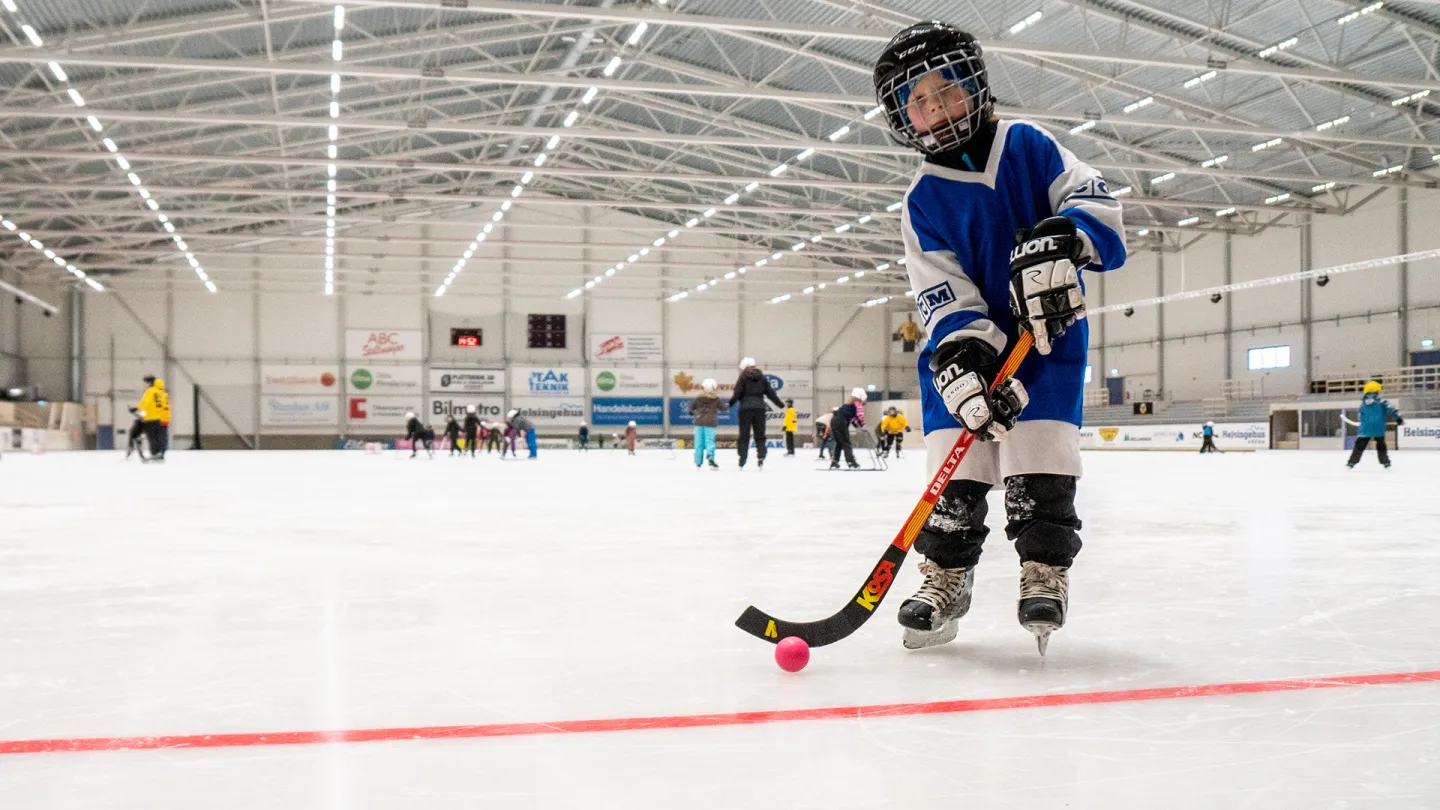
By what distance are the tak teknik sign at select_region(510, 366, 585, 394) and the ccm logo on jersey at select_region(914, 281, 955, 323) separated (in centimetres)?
3750

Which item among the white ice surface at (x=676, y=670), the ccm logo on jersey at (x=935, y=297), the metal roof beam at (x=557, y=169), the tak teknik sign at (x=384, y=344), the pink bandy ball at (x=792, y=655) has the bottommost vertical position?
the white ice surface at (x=676, y=670)

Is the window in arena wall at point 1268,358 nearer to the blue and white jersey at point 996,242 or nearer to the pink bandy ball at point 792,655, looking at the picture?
the blue and white jersey at point 996,242

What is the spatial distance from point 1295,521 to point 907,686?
4.68 meters

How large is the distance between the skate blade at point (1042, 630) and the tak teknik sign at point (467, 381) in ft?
124

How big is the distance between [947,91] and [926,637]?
1.24m

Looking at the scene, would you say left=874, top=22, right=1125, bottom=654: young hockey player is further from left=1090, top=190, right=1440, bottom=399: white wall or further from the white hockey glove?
left=1090, top=190, right=1440, bottom=399: white wall

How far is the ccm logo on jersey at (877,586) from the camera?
2.31 meters

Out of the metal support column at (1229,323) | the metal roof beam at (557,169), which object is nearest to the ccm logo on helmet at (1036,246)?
the metal roof beam at (557,169)

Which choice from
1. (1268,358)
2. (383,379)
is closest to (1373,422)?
(1268,358)

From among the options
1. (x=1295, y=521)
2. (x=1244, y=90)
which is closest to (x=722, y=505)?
(x=1295, y=521)

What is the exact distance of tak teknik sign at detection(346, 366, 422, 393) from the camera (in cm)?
3803

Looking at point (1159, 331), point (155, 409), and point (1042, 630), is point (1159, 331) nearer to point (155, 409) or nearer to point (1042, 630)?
point (155, 409)

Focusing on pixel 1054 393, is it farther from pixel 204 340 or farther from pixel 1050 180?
pixel 204 340

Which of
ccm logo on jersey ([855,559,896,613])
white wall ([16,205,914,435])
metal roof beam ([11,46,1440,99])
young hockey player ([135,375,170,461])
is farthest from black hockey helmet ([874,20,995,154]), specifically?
white wall ([16,205,914,435])
